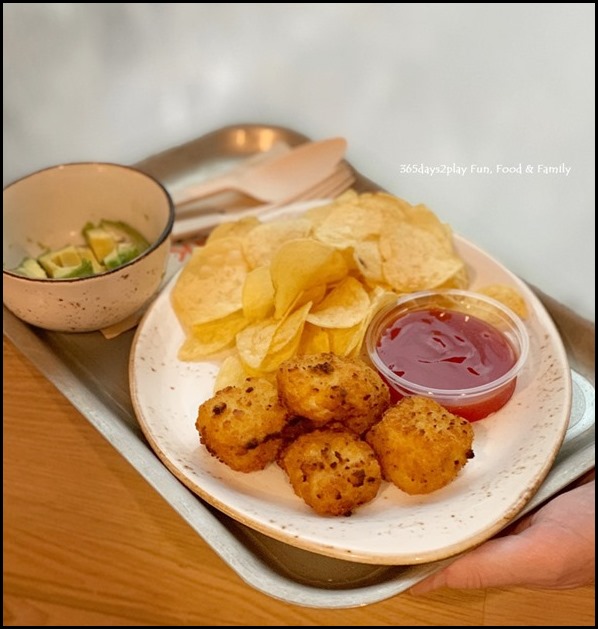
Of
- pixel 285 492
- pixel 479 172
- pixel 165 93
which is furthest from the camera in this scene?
pixel 165 93

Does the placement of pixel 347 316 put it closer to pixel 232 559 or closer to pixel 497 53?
pixel 232 559

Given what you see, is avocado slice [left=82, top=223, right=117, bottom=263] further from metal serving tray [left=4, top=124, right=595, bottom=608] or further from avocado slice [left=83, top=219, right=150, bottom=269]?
metal serving tray [left=4, top=124, right=595, bottom=608]

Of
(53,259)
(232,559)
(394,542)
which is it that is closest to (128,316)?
(53,259)

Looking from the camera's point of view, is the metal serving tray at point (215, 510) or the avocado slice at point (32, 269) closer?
the metal serving tray at point (215, 510)

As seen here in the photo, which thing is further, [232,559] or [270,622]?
[270,622]

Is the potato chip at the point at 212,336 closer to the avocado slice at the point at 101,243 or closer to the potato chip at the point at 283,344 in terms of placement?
the potato chip at the point at 283,344

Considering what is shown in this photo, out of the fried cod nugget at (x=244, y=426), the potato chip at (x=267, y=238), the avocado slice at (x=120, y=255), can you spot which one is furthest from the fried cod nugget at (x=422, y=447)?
the avocado slice at (x=120, y=255)

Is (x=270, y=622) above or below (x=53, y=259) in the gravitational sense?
below
